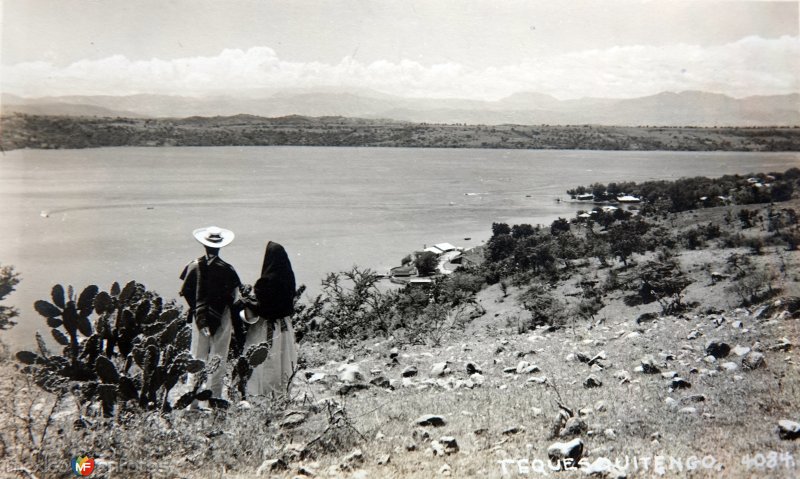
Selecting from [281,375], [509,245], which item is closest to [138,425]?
[281,375]

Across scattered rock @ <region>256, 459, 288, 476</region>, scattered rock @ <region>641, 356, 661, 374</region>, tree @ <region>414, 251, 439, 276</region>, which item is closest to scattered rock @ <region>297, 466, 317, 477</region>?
scattered rock @ <region>256, 459, 288, 476</region>

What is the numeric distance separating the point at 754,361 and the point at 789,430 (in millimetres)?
1515

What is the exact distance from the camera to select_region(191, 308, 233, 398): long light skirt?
4969 millimetres

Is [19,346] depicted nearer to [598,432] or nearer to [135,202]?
[598,432]

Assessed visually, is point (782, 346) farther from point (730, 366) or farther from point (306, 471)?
point (306, 471)

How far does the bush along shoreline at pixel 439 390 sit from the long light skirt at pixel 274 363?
20 centimetres

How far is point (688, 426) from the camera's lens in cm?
399

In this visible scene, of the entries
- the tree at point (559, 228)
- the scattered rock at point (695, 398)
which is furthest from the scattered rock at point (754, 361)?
the tree at point (559, 228)

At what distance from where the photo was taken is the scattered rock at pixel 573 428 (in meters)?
3.93

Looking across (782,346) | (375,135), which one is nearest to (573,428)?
(782,346)

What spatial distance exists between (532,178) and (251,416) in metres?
46.8

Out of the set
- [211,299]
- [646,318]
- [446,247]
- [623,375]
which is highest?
[211,299]

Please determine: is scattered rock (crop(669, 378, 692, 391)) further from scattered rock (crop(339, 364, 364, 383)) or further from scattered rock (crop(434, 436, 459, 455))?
scattered rock (crop(339, 364, 364, 383))

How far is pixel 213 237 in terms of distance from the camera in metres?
4.96
